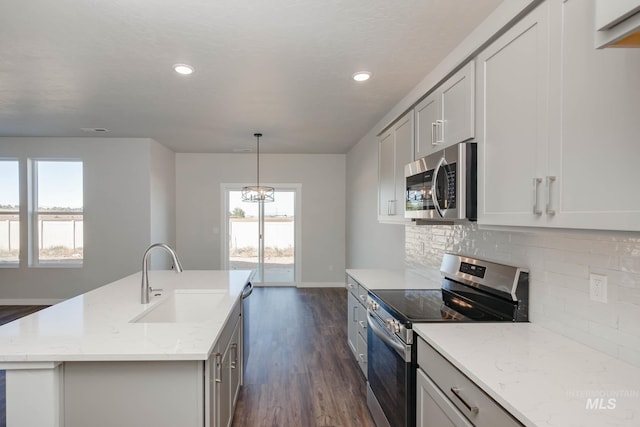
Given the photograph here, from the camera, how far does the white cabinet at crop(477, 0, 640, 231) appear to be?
103 cm

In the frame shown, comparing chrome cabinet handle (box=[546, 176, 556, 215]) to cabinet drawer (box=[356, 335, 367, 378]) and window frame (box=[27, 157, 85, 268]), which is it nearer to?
cabinet drawer (box=[356, 335, 367, 378])

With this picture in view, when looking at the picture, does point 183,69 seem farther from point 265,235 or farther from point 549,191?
point 265,235

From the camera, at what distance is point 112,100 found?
11.7ft

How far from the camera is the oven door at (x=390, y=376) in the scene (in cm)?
176

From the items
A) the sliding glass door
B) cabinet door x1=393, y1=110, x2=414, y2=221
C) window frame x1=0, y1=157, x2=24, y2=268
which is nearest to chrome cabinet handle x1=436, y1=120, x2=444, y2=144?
cabinet door x1=393, y1=110, x2=414, y2=221

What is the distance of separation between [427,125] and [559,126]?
3.75 ft

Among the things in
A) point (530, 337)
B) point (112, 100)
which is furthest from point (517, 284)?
point (112, 100)

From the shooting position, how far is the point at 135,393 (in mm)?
1459

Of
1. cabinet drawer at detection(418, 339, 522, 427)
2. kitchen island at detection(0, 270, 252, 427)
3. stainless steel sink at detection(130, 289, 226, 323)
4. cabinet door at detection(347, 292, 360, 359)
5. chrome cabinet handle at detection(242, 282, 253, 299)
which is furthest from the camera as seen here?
cabinet door at detection(347, 292, 360, 359)

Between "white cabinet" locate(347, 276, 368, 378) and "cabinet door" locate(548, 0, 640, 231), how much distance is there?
1.83m

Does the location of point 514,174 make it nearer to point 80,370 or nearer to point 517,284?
point 517,284

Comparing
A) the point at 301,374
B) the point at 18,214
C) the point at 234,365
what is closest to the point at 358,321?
the point at 301,374

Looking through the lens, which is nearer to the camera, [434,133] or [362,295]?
[434,133]

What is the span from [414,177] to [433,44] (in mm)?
888
